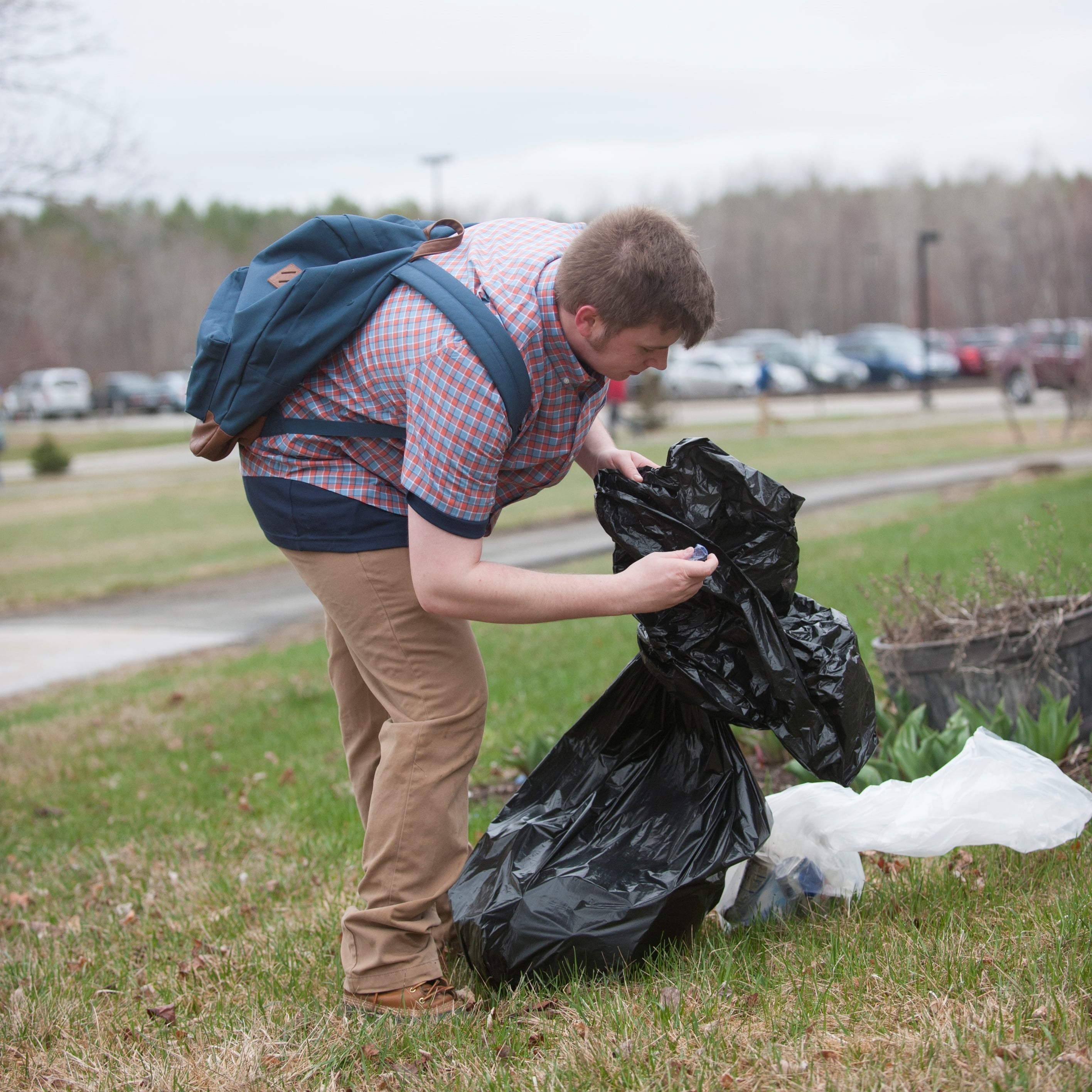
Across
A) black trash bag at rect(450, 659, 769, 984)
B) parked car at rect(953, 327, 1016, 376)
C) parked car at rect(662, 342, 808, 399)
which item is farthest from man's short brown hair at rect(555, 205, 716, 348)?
parked car at rect(953, 327, 1016, 376)

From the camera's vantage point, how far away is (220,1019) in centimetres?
257

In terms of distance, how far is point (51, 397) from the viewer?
162 feet

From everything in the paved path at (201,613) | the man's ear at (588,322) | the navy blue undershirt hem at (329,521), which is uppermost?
the man's ear at (588,322)

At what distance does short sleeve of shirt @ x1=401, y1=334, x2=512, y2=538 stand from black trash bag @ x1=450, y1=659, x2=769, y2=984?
759 mm

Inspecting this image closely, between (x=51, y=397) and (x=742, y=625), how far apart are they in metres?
52.1

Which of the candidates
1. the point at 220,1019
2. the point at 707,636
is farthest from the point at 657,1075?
the point at 220,1019

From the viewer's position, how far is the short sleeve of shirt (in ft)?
7.07

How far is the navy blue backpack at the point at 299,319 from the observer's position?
234 cm

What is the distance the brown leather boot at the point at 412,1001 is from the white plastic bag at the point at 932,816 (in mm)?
705

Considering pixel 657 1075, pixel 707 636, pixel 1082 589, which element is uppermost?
pixel 707 636

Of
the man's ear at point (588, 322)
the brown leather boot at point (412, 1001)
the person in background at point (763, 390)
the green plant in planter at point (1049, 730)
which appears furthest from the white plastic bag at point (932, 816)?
the person in background at point (763, 390)

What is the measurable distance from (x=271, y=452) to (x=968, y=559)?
4.93 meters

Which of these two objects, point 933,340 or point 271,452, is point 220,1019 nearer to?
point 271,452

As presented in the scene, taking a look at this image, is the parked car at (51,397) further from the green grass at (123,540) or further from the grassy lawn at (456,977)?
the grassy lawn at (456,977)
